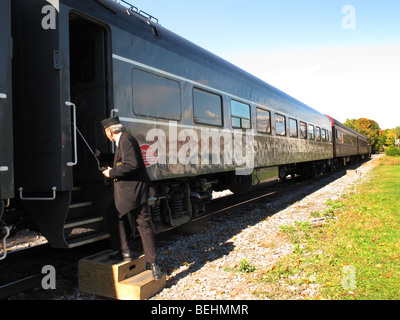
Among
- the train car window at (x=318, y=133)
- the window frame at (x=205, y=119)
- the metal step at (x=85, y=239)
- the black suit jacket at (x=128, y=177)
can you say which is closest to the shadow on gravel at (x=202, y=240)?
the metal step at (x=85, y=239)

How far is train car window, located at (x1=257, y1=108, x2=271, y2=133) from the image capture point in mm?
9008

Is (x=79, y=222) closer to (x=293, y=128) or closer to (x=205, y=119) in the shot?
(x=205, y=119)

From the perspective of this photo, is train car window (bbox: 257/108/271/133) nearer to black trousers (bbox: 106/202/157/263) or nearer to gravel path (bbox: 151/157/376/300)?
gravel path (bbox: 151/157/376/300)

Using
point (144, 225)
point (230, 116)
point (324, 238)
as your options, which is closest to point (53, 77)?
point (144, 225)

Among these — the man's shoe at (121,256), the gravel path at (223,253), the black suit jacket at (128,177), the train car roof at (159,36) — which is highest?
the train car roof at (159,36)

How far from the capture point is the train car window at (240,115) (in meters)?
7.54

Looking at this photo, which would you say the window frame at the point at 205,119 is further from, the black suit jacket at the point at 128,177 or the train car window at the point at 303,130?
the train car window at the point at 303,130

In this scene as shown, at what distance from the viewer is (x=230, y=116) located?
7.34m

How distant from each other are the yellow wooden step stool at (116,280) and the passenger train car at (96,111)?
308 mm

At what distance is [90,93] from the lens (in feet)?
14.7

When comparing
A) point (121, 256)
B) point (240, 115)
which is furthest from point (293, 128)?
point (121, 256)

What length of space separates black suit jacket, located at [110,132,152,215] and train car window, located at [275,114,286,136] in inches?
287

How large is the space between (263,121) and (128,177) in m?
6.24

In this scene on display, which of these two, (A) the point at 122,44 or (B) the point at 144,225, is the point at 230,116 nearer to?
(A) the point at 122,44
